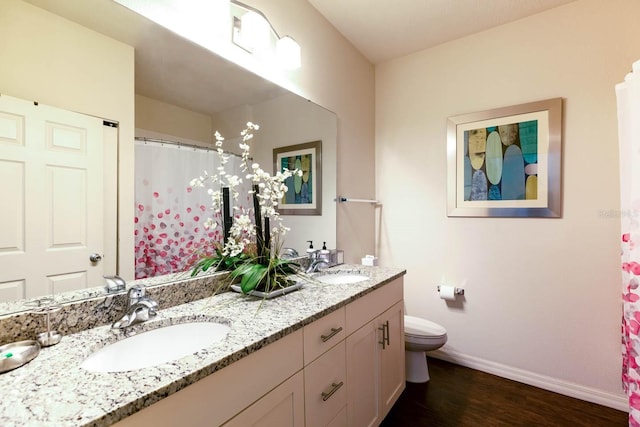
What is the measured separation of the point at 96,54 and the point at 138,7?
27 cm

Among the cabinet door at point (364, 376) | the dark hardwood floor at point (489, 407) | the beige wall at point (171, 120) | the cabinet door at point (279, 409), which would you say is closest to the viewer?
the cabinet door at point (279, 409)

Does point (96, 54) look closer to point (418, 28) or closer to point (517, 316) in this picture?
point (418, 28)

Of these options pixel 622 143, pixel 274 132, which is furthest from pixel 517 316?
pixel 274 132

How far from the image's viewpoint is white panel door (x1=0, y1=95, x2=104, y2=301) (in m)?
0.80

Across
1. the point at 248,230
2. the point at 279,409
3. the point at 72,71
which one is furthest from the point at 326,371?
the point at 72,71

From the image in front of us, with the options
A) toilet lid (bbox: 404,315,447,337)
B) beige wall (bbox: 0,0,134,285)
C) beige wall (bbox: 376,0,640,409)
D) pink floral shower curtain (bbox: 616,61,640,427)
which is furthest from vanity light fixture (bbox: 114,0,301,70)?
toilet lid (bbox: 404,315,447,337)

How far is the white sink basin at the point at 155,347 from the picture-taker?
2.70 ft

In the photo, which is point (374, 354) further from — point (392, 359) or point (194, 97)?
point (194, 97)

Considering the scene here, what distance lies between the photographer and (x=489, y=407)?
69.7 inches

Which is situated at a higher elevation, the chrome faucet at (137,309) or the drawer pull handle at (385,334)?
the chrome faucet at (137,309)

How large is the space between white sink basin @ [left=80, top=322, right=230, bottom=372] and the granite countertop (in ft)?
0.07

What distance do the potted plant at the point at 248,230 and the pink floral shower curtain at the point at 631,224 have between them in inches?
61.0

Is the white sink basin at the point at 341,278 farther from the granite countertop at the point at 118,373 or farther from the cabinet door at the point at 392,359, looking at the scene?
the granite countertop at the point at 118,373

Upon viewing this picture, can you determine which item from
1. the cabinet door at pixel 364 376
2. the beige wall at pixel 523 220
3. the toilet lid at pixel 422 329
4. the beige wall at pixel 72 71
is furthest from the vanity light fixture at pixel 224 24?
the toilet lid at pixel 422 329
